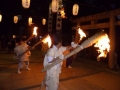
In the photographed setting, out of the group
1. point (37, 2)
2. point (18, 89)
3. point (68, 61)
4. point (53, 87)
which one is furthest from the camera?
point (37, 2)

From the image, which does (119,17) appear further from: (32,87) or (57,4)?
(32,87)

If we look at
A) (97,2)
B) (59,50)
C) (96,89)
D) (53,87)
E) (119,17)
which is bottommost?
(96,89)

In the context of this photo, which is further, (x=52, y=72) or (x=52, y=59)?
(x=52, y=72)

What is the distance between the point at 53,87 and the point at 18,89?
332 cm

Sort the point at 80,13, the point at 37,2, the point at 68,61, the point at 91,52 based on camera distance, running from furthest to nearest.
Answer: the point at 37,2
the point at 80,13
the point at 91,52
the point at 68,61

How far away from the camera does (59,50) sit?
5.00m

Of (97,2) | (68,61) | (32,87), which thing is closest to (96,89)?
(32,87)

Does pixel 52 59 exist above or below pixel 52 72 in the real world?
above

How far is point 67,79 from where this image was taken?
9555mm

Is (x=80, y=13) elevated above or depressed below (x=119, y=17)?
above

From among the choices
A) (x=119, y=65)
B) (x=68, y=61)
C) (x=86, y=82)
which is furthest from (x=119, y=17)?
(x=86, y=82)

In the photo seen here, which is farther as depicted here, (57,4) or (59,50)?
(57,4)

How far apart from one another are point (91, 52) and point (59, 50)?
12.7 m

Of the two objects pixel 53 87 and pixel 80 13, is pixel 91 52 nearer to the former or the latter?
pixel 80 13
